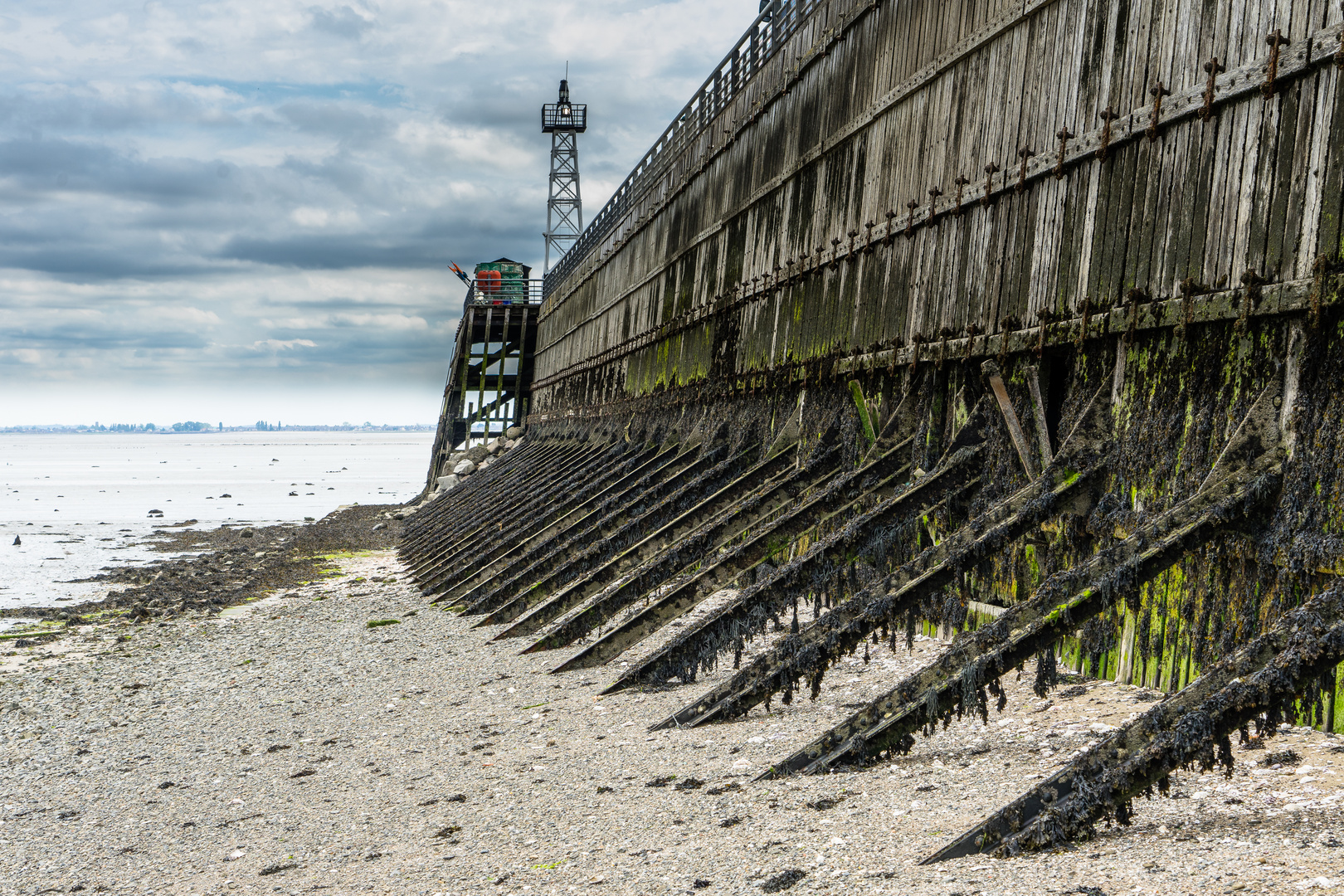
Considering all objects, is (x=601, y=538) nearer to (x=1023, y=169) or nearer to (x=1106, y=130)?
(x=1023, y=169)

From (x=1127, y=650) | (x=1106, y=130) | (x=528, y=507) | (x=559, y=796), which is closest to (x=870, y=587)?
(x=1127, y=650)

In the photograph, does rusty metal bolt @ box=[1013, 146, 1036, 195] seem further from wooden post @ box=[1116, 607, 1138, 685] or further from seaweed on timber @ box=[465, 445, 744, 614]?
seaweed on timber @ box=[465, 445, 744, 614]

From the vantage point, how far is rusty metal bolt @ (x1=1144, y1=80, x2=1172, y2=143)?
614cm

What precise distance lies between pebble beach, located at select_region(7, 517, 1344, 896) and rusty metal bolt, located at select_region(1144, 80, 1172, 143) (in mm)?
3325

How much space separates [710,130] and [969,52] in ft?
31.6

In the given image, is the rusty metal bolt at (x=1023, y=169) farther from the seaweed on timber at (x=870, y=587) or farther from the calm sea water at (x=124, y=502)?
the calm sea water at (x=124, y=502)

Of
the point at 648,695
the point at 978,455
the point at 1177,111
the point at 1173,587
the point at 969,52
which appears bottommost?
the point at 648,695

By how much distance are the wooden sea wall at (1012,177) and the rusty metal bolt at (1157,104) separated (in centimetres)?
2

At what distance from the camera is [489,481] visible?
2964cm

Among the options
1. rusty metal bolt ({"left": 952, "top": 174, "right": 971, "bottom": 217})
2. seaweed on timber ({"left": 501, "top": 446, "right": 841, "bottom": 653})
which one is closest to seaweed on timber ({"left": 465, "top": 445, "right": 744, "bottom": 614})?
seaweed on timber ({"left": 501, "top": 446, "right": 841, "bottom": 653})

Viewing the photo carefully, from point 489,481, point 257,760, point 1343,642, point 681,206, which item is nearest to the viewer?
point 1343,642

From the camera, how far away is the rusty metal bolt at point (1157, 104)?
6145mm

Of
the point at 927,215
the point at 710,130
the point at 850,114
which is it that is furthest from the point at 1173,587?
the point at 710,130

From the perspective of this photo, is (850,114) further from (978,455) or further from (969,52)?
(978,455)
